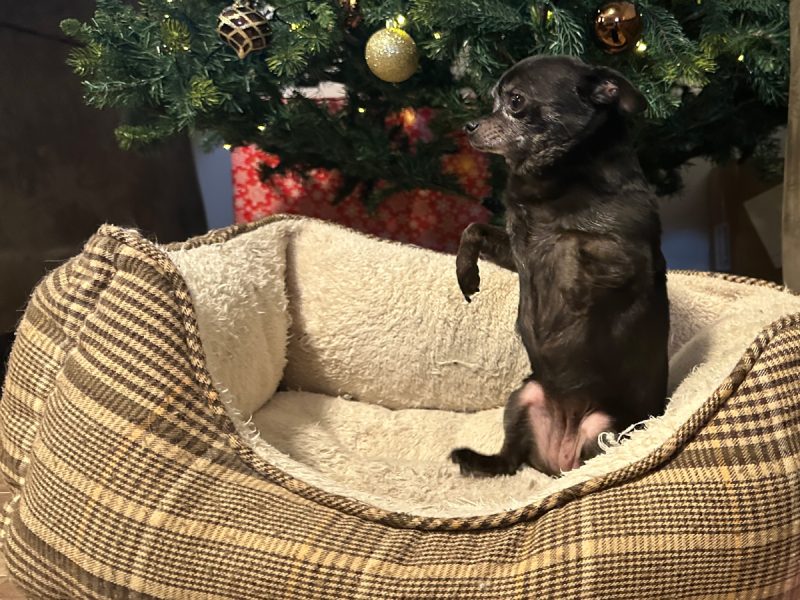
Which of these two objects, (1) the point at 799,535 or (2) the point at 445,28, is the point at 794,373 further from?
(2) the point at 445,28

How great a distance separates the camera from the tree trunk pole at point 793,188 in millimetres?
1399

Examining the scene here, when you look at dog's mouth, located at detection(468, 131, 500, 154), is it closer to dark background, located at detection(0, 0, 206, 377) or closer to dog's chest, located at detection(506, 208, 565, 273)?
dog's chest, located at detection(506, 208, 565, 273)

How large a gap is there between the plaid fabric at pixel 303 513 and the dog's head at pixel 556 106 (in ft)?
1.32

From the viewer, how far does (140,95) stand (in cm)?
162

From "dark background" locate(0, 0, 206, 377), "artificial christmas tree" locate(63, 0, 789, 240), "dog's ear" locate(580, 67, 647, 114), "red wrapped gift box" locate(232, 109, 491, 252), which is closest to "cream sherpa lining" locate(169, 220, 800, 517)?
"artificial christmas tree" locate(63, 0, 789, 240)

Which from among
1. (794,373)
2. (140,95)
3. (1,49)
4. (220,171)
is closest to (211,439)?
(794,373)

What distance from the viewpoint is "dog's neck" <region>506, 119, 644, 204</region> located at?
1.06 meters

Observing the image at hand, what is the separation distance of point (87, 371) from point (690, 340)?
3.54 feet

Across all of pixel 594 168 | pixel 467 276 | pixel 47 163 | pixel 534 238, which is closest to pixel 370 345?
pixel 467 276

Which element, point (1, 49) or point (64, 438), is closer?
point (64, 438)

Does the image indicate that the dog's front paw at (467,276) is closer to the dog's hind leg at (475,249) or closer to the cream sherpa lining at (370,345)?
the dog's hind leg at (475,249)

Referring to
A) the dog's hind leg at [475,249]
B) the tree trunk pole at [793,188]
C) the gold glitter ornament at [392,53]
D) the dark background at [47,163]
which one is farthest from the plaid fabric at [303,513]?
the dark background at [47,163]

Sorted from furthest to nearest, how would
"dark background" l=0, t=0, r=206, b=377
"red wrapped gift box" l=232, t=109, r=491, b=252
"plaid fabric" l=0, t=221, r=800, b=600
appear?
1. "red wrapped gift box" l=232, t=109, r=491, b=252
2. "dark background" l=0, t=0, r=206, b=377
3. "plaid fabric" l=0, t=221, r=800, b=600

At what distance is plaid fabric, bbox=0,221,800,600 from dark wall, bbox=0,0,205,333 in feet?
4.01
